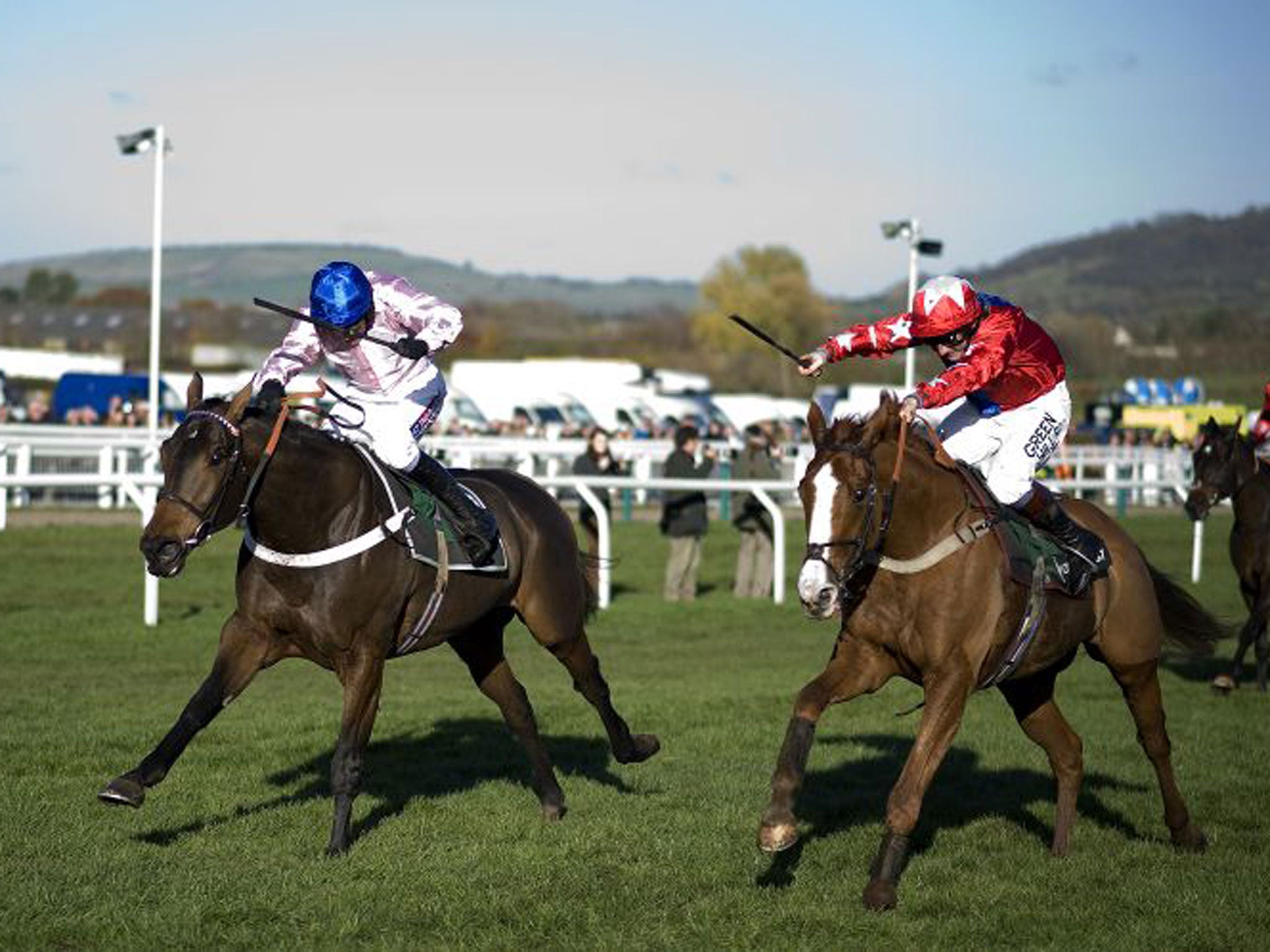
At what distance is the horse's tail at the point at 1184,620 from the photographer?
821cm

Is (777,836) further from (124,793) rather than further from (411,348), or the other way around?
(411,348)

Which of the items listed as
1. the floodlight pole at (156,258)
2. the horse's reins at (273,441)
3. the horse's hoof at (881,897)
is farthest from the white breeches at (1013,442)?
the floodlight pole at (156,258)

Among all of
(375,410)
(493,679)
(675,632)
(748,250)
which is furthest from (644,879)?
(748,250)

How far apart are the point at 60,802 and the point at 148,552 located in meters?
1.75

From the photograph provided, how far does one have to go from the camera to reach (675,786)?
8492 millimetres

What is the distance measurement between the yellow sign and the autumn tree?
3075 cm

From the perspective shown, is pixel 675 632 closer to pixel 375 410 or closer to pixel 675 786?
pixel 675 786

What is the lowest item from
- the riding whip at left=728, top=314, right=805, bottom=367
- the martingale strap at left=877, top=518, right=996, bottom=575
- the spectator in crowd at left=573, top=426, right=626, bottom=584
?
the spectator in crowd at left=573, top=426, right=626, bottom=584

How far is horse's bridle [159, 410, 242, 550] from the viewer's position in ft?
21.4

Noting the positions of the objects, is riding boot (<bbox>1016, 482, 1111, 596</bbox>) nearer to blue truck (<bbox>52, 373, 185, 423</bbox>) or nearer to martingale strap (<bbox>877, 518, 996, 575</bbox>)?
martingale strap (<bbox>877, 518, 996, 575</bbox>)

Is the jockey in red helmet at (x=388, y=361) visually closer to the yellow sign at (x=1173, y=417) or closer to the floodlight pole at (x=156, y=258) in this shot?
the floodlight pole at (x=156, y=258)

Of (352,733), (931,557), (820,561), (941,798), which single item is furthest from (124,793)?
(941,798)

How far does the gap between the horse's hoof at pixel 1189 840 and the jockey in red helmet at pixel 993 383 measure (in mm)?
1145

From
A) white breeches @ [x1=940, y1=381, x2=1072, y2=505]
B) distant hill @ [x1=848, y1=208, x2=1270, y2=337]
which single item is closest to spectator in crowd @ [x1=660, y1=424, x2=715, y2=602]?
white breeches @ [x1=940, y1=381, x2=1072, y2=505]
